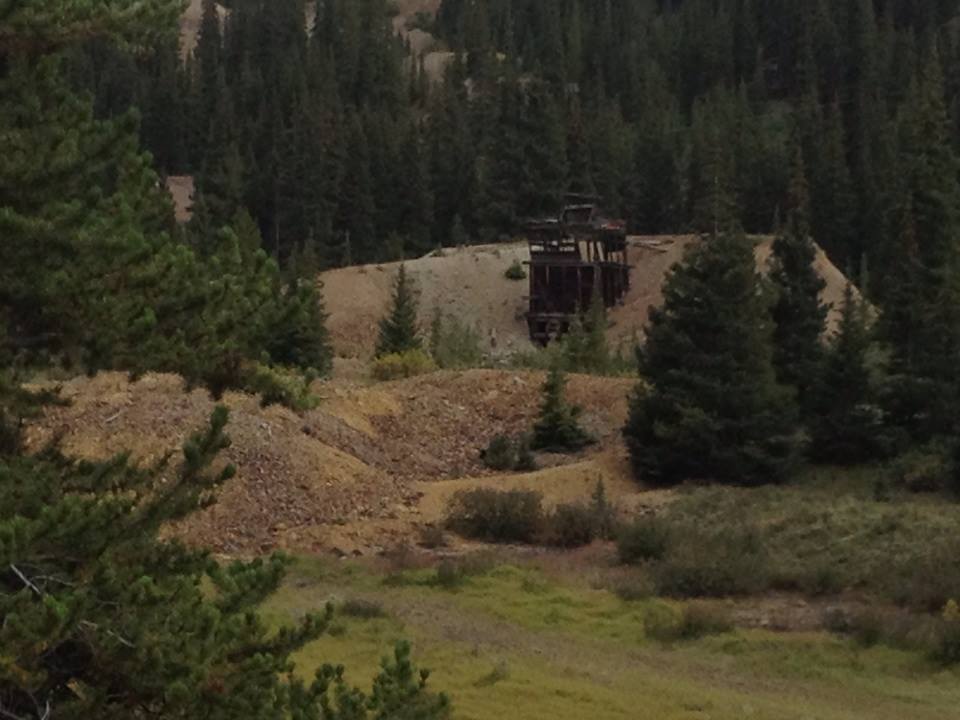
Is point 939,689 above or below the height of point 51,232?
below

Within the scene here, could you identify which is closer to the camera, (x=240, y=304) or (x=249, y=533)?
(x=240, y=304)

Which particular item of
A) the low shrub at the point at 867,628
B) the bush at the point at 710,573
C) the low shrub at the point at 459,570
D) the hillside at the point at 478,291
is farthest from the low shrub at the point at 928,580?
the hillside at the point at 478,291

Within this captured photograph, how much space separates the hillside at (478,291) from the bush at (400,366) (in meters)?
11.7

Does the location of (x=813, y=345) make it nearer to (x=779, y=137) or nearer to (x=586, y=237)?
(x=586, y=237)

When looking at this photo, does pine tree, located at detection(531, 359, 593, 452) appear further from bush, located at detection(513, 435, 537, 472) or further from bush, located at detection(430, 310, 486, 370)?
bush, located at detection(430, 310, 486, 370)

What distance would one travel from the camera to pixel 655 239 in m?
62.9

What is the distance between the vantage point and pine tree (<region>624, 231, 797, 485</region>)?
29500 millimetres

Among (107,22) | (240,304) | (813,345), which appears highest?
(107,22)

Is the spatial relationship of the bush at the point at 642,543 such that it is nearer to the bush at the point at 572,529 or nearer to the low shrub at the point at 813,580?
the bush at the point at 572,529

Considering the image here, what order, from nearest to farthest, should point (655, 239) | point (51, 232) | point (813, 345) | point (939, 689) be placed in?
point (51, 232) < point (939, 689) < point (813, 345) < point (655, 239)

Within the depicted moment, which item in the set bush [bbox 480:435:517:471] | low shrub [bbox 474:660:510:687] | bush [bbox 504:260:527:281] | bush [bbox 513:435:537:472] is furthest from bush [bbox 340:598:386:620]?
bush [bbox 504:260:527:281]

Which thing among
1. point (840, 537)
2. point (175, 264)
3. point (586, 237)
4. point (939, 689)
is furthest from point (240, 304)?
point (586, 237)

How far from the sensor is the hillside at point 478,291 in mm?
55062

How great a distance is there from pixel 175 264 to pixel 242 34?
118 metres
